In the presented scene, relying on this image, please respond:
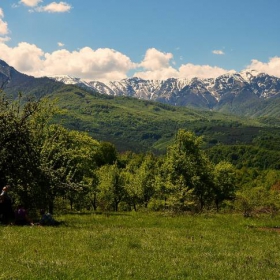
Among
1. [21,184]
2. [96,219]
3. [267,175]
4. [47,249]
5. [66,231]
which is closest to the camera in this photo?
[47,249]

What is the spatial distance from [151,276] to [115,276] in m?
1.37

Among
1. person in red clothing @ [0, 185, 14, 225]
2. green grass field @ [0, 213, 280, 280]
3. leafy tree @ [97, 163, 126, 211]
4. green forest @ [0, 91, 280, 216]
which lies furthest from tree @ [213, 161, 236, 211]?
person in red clothing @ [0, 185, 14, 225]

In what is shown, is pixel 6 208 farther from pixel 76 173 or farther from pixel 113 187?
pixel 113 187

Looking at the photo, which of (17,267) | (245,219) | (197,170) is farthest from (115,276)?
(197,170)

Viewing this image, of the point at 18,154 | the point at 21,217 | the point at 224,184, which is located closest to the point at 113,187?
the point at 224,184

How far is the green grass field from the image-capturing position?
13.3 metres

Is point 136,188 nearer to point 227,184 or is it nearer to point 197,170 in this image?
point 227,184

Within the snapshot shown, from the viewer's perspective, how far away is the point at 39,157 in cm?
2773

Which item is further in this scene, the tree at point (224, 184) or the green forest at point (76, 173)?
the tree at point (224, 184)

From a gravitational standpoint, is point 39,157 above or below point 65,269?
above

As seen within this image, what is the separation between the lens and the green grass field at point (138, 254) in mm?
13336

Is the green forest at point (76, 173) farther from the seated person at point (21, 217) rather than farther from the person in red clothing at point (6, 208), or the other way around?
the seated person at point (21, 217)

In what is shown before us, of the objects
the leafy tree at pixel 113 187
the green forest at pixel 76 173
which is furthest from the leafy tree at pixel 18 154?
the leafy tree at pixel 113 187

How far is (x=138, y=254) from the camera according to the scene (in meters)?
16.4
